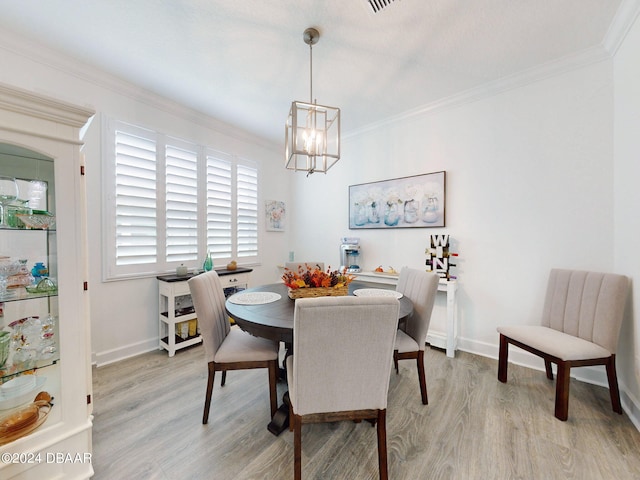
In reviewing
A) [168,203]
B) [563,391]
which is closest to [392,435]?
[563,391]

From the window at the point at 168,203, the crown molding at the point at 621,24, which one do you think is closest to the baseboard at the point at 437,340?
the window at the point at 168,203

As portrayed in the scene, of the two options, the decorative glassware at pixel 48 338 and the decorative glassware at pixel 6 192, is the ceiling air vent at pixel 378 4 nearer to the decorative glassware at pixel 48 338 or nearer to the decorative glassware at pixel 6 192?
the decorative glassware at pixel 6 192

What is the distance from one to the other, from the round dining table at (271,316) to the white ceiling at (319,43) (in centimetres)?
197

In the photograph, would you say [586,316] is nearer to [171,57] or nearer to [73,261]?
[73,261]

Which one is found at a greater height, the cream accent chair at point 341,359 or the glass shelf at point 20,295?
the glass shelf at point 20,295

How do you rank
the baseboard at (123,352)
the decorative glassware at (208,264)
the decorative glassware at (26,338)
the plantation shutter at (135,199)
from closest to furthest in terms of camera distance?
the decorative glassware at (26,338) < the baseboard at (123,352) < the plantation shutter at (135,199) < the decorative glassware at (208,264)

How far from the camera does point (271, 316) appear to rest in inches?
57.9

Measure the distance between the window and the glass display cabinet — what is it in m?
1.26

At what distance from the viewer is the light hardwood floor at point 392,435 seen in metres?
1.28

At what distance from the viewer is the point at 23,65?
191 cm

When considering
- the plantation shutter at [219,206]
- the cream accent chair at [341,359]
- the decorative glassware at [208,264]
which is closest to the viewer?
the cream accent chair at [341,359]

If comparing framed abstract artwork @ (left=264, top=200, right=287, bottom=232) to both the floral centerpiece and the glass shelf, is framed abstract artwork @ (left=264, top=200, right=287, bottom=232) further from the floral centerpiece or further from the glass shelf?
the glass shelf

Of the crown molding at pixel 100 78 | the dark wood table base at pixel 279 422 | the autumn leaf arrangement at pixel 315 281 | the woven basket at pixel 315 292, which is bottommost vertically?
the dark wood table base at pixel 279 422

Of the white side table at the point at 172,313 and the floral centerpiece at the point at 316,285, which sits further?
the white side table at the point at 172,313
